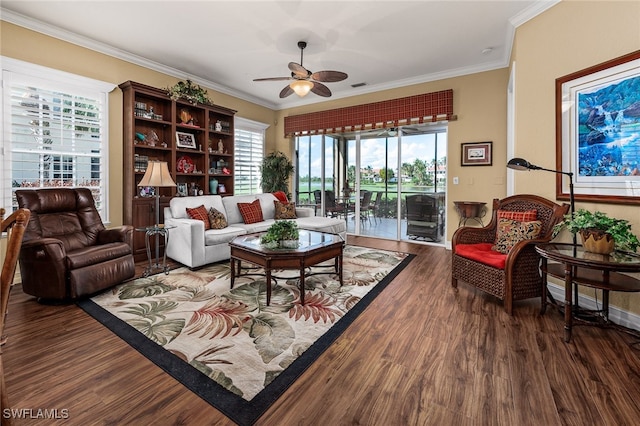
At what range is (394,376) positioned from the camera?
73.8 inches

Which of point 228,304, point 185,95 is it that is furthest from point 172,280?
point 185,95

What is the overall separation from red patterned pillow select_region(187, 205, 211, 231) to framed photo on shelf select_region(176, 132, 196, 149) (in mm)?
1414

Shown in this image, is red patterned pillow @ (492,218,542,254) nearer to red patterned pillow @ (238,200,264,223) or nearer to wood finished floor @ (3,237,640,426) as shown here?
wood finished floor @ (3,237,640,426)

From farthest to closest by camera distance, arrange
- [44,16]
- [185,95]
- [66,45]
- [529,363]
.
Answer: [185,95] → [66,45] → [44,16] → [529,363]

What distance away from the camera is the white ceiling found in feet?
11.0

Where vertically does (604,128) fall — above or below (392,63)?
below

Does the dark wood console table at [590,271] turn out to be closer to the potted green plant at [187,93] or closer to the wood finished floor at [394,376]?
the wood finished floor at [394,376]

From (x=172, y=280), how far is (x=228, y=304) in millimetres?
1121

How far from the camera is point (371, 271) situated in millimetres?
4047

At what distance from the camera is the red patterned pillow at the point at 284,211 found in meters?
5.55

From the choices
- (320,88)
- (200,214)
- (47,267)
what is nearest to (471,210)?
(320,88)

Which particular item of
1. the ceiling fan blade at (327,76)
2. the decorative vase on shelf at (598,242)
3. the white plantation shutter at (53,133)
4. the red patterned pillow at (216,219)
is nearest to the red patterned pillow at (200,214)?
the red patterned pillow at (216,219)

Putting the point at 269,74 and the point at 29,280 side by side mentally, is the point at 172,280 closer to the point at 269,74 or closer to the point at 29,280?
the point at 29,280

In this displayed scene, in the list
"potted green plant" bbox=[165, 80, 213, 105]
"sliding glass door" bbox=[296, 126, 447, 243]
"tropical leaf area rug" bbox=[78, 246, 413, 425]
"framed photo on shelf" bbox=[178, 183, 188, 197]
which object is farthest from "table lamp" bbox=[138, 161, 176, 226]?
"sliding glass door" bbox=[296, 126, 447, 243]
